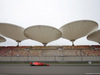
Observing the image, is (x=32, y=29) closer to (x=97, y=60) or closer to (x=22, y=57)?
(x=22, y=57)

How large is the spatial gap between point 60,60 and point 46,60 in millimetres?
3861

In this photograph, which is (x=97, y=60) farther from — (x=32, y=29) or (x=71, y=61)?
(x=32, y=29)

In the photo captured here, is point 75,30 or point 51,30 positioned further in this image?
point 75,30

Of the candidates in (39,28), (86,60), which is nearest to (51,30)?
(39,28)

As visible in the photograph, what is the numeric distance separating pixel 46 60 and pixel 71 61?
669 centimetres

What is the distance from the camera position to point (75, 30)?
87.4ft

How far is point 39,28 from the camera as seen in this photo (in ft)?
76.1

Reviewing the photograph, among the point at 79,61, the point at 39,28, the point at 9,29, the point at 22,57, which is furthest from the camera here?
the point at 9,29

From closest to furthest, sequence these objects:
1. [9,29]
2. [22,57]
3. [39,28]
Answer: [22,57] → [39,28] → [9,29]

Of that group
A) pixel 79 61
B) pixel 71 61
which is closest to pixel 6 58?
pixel 71 61

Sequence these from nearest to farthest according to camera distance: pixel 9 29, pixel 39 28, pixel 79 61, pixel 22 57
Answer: pixel 79 61, pixel 22 57, pixel 39 28, pixel 9 29

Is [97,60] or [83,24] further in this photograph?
[83,24]

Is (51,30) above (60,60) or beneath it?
above

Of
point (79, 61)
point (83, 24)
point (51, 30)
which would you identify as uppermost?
point (83, 24)
